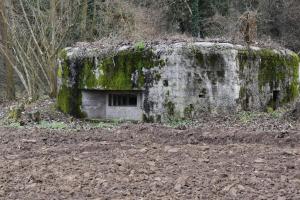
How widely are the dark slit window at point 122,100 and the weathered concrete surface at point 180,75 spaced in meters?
0.50

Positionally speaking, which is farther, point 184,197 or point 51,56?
point 51,56

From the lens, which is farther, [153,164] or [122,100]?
[122,100]

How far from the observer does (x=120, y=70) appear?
40.6 feet

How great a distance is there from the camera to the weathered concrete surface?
1204 cm

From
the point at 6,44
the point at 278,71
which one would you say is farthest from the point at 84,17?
the point at 278,71

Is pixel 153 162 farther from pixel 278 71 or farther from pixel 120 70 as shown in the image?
pixel 278 71

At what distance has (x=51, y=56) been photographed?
60.4 feet

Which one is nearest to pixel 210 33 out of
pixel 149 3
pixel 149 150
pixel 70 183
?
pixel 149 3

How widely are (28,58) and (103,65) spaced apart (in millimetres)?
7426

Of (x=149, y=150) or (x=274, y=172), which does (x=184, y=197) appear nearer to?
(x=274, y=172)

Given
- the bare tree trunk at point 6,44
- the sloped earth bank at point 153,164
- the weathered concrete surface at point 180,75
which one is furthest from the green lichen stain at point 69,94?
the bare tree trunk at point 6,44

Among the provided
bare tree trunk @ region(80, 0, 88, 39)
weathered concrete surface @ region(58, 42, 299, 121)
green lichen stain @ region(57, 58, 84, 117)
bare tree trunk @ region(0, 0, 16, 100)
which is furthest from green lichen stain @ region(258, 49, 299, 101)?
bare tree trunk @ region(0, 0, 16, 100)

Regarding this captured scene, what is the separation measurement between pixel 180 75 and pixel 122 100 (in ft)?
5.89

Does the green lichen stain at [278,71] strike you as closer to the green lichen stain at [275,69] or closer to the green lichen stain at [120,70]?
the green lichen stain at [275,69]
